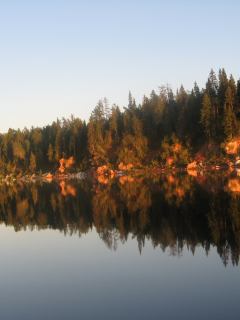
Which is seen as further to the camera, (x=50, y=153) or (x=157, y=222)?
(x=50, y=153)

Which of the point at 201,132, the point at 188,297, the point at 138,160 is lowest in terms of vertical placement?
the point at 188,297

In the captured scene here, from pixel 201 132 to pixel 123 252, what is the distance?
68.4m

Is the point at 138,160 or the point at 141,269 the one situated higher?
the point at 138,160

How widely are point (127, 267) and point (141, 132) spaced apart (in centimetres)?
7807

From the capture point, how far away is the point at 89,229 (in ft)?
47.0

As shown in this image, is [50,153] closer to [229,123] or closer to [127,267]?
[229,123]

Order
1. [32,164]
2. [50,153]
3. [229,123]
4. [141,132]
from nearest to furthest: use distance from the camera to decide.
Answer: [229,123] < [141,132] < [32,164] < [50,153]

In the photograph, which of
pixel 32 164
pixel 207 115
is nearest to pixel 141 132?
pixel 207 115

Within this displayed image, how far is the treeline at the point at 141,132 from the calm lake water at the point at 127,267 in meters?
53.7

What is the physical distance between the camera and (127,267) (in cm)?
902

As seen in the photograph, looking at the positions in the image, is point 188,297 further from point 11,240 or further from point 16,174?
point 16,174

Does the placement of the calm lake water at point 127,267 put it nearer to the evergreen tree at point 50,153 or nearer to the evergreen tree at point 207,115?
the evergreen tree at point 207,115

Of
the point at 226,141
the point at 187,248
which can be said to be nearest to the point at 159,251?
the point at 187,248

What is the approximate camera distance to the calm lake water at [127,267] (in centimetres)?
670
